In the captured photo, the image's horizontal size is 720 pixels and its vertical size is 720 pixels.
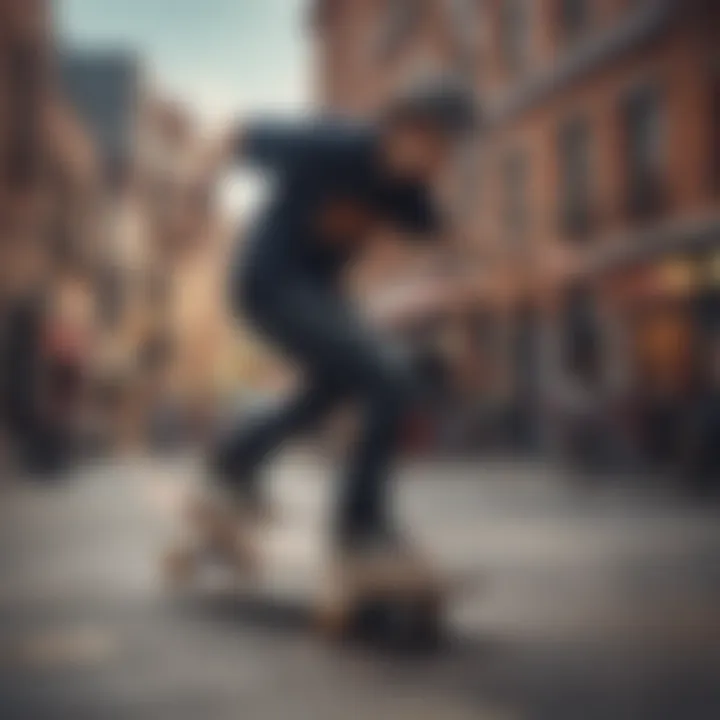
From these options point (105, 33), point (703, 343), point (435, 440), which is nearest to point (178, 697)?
point (105, 33)

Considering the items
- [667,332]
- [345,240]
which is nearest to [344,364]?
[345,240]

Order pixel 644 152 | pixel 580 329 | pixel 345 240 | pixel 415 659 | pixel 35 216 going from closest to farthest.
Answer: pixel 415 659, pixel 345 240, pixel 580 329, pixel 644 152, pixel 35 216

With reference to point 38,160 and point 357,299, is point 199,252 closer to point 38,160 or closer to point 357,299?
point 357,299

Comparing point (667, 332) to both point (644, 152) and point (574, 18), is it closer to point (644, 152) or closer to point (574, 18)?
point (574, 18)

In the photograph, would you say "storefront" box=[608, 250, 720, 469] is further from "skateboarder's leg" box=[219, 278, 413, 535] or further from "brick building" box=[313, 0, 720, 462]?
"skateboarder's leg" box=[219, 278, 413, 535]

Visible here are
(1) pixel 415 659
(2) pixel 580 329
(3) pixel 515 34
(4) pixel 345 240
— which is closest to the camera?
(1) pixel 415 659

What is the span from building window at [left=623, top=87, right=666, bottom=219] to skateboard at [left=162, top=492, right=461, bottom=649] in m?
2.00

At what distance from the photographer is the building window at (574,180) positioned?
3385mm

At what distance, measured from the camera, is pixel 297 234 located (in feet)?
6.15

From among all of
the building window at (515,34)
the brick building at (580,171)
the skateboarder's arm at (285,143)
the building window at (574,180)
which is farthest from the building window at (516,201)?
the skateboarder's arm at (285,143)

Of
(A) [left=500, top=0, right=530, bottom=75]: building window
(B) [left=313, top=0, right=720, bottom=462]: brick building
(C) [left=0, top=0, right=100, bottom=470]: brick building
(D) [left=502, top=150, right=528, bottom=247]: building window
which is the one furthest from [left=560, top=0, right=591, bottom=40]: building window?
(C) [left=0, top=0, right=100, bottom=470]: brick building

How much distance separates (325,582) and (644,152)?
9.71ft

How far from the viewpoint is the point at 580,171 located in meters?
4.01

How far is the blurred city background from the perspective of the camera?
1463mm
